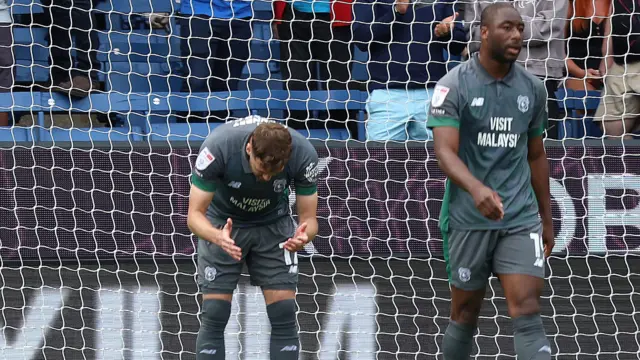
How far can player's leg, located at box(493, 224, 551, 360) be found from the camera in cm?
474

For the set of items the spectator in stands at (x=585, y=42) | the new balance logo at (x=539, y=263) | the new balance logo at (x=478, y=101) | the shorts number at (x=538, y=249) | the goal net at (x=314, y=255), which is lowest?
the goal net at (x=314, y=255)

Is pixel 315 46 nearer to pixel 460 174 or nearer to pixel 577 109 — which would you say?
pixel 577 109

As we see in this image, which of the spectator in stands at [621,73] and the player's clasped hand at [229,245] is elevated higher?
the spectator in stands at [621,73]

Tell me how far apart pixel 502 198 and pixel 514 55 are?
614mm


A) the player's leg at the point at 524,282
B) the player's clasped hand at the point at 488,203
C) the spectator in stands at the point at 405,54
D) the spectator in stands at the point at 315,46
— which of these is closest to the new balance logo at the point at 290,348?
the player's leg at the point at 524,282

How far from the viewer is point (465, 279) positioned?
5.00m

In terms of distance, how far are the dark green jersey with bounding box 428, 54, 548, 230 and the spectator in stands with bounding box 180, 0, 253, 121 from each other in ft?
7.72

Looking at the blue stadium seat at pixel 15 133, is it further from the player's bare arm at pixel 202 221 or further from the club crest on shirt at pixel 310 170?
the club crest on shirt at pixel 310 170

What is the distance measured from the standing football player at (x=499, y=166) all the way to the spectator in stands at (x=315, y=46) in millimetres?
2039

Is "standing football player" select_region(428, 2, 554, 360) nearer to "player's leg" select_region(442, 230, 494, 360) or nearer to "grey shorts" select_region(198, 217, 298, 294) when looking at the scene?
"player's leg" select_region(442, 230, 494, 360)

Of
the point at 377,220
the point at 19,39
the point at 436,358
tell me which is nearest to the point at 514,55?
the point at 377,220

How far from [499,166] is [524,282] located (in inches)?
20.4

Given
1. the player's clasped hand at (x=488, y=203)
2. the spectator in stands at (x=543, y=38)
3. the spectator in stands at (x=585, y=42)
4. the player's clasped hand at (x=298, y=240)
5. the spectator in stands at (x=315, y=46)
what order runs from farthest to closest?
→ 1. the spectator in stands at (x=315, y=46)
2. the spectator in stands at (x=585, y=42)
3. the spectator in stands at (x=543, y=38)
4. the player's clasped hand at (x=298, y=240)
5. the player's clasped hand at (x=488, y=203)

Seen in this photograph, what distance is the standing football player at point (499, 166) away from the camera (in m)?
4.78
